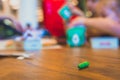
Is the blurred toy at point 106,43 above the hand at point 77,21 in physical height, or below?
below

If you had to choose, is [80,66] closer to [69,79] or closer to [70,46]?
[69,79]

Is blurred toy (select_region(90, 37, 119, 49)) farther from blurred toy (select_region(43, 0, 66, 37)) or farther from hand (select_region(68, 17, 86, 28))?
blurred toy (select_region(43, 0, 66, 37))

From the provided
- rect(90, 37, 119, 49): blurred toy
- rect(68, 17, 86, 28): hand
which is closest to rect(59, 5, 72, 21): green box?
A: rect(68, 17, 86, 28): hand

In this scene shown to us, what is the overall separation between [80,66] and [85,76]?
9 cm

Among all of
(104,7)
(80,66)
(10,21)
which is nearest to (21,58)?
(80,66)

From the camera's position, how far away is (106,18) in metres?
1.05

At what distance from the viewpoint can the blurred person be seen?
1024 millimetres

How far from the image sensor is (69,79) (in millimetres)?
439

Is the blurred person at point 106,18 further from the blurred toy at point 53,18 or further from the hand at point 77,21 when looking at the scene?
the blurred toy at point 53,18

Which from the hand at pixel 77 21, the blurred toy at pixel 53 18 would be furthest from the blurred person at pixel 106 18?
the blurred toy at pixel 53 18

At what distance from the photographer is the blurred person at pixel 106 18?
1.02 m

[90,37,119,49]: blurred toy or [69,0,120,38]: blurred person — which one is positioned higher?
[69,0,120,38]: blurred person

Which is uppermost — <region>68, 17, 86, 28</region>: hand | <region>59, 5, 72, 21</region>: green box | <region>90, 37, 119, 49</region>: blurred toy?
<region>59, 5, 72, 21</region>: green box

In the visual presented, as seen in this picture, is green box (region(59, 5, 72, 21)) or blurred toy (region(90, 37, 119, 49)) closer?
blurred toy (region(90, 37, 119, 49))
